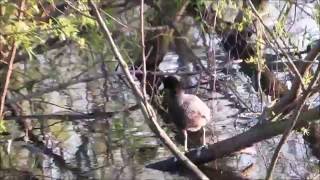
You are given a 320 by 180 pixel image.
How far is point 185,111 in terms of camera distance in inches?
286

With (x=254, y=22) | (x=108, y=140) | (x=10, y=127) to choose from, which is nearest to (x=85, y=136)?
(x=108, y=140)

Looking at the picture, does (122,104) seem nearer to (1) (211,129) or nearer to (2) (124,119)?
(2) (124,119)

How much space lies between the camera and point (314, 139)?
6934 millimetres

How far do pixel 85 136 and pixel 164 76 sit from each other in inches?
40.1

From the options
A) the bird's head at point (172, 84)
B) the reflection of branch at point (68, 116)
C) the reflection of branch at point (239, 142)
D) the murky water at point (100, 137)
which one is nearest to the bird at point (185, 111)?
the bird's head at point (172, 84)

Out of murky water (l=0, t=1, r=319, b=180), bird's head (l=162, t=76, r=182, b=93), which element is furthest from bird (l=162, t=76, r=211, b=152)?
murky water (l=0, t=1, r=319, b=180)

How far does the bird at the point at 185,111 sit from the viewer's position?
7.24 meters

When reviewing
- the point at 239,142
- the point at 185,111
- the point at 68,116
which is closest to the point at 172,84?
the point at 185,111

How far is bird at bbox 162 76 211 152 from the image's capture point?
23.7 feet

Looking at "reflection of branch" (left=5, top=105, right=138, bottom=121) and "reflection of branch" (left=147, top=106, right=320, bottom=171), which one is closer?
"reflection of branch" (left=147, top=106, right=320, bottom=171)

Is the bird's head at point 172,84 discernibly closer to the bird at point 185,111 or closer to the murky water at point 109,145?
the bird at point 185,111

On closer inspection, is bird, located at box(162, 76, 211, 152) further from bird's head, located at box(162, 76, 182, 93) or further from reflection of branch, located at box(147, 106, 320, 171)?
reflection of branch, located at box(147, 106, 320, 171)

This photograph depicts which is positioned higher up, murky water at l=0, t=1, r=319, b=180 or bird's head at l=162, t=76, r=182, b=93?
bird's head at l=162, t=76, r=182, b=93

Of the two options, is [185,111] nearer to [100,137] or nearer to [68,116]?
[100,137]
